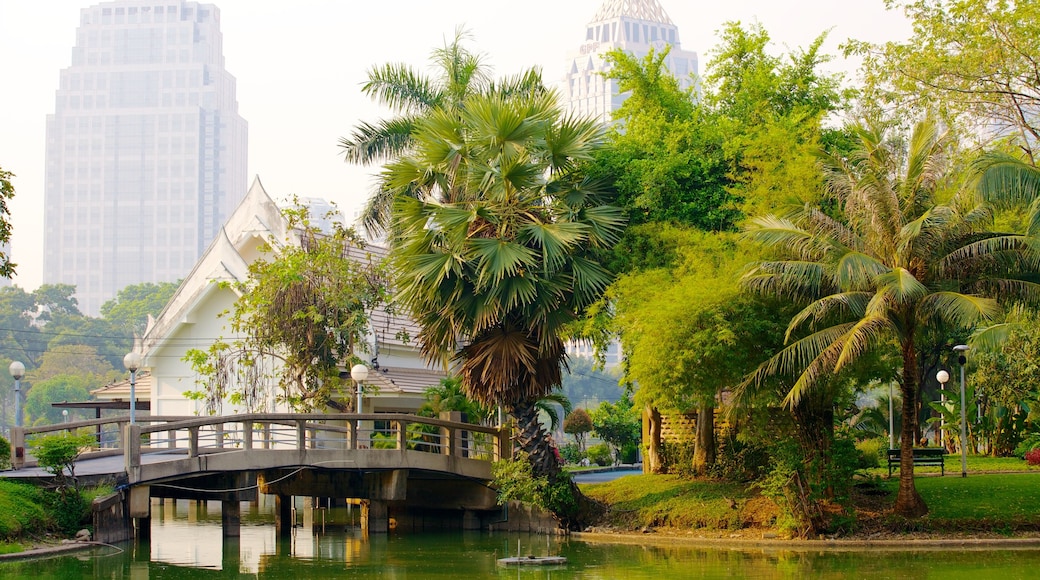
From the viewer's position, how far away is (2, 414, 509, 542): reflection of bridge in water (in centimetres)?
2281

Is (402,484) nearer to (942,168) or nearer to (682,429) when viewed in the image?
(682,429)

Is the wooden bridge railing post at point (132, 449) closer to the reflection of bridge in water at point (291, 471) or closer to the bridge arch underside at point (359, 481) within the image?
the reflection of bridge in water at point (291, 471)

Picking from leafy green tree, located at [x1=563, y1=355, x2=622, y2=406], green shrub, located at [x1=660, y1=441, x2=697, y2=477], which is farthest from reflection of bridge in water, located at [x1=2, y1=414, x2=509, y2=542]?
leafy green tree, located at [x1=563, y1=355, x2=622, y2=406]

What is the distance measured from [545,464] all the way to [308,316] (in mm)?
7862

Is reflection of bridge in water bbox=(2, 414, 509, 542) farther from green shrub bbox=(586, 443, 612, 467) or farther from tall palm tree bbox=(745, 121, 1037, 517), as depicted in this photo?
green shrub bbox=(586, 443, 612, 467)

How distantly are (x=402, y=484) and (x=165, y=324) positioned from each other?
13.3 m

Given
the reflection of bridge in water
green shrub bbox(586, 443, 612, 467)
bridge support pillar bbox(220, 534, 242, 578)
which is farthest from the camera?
green shrub bbox(586, 443, 612, 467)

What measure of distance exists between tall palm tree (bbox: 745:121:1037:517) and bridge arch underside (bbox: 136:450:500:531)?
289 inches

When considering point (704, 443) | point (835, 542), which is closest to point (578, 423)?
point (704, 443)

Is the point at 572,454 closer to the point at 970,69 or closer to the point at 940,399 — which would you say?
the point at 940,399

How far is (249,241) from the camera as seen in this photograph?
3584 cm

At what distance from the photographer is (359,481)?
2616cm

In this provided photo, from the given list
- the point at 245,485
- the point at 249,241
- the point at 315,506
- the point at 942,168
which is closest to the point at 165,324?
the point at 249,241

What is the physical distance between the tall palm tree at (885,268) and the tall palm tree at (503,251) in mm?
4007
